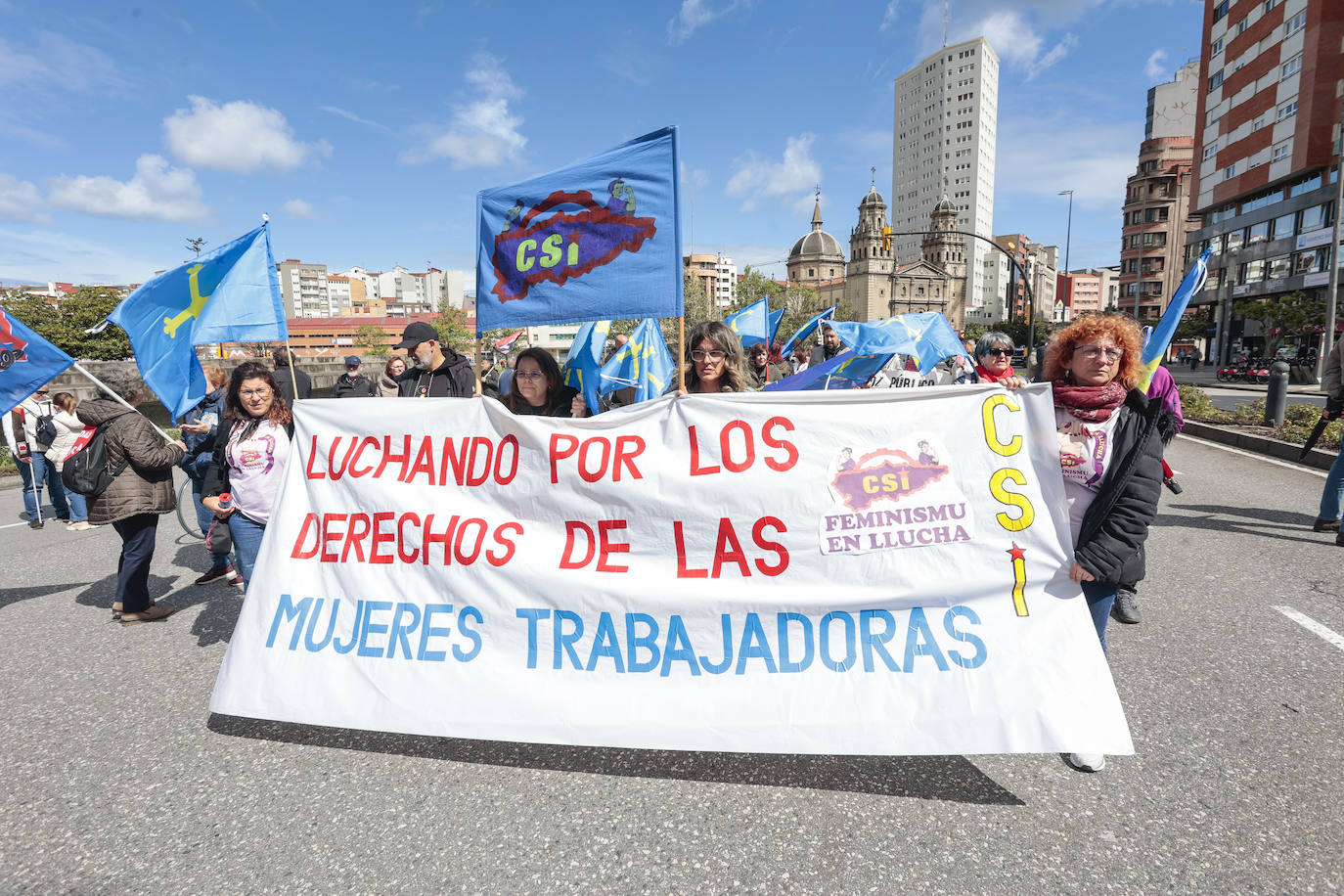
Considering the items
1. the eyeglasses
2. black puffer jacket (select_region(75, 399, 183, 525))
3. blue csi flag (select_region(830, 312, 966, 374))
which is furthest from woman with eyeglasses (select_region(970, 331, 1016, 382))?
black puffer jacket (select_region(75, 399, 183, 525))

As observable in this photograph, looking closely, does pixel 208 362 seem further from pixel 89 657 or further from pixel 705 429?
pixel 705 429

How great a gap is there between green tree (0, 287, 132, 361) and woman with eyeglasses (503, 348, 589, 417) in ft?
197

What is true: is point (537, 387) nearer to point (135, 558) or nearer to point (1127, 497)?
point (135, 558)

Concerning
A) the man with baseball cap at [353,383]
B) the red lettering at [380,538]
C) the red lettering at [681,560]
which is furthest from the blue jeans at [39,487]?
the red lettering at [681,560]

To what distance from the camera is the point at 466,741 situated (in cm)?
293

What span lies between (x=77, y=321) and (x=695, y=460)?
66617 millimetres

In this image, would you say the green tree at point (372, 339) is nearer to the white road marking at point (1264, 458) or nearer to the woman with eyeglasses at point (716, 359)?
the white road marking at point (1264, 458)

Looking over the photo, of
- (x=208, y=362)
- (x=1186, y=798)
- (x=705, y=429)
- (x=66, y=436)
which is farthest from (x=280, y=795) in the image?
(x=66, y=436)

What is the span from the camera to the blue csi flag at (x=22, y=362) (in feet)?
12.3

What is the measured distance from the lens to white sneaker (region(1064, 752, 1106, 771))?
2576 millimetres

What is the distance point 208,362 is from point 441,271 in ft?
576

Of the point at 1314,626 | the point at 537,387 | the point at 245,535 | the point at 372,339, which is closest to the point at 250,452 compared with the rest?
the point at 245,535

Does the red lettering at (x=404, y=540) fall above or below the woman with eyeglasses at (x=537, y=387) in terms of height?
below

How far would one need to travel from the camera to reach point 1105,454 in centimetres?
261
